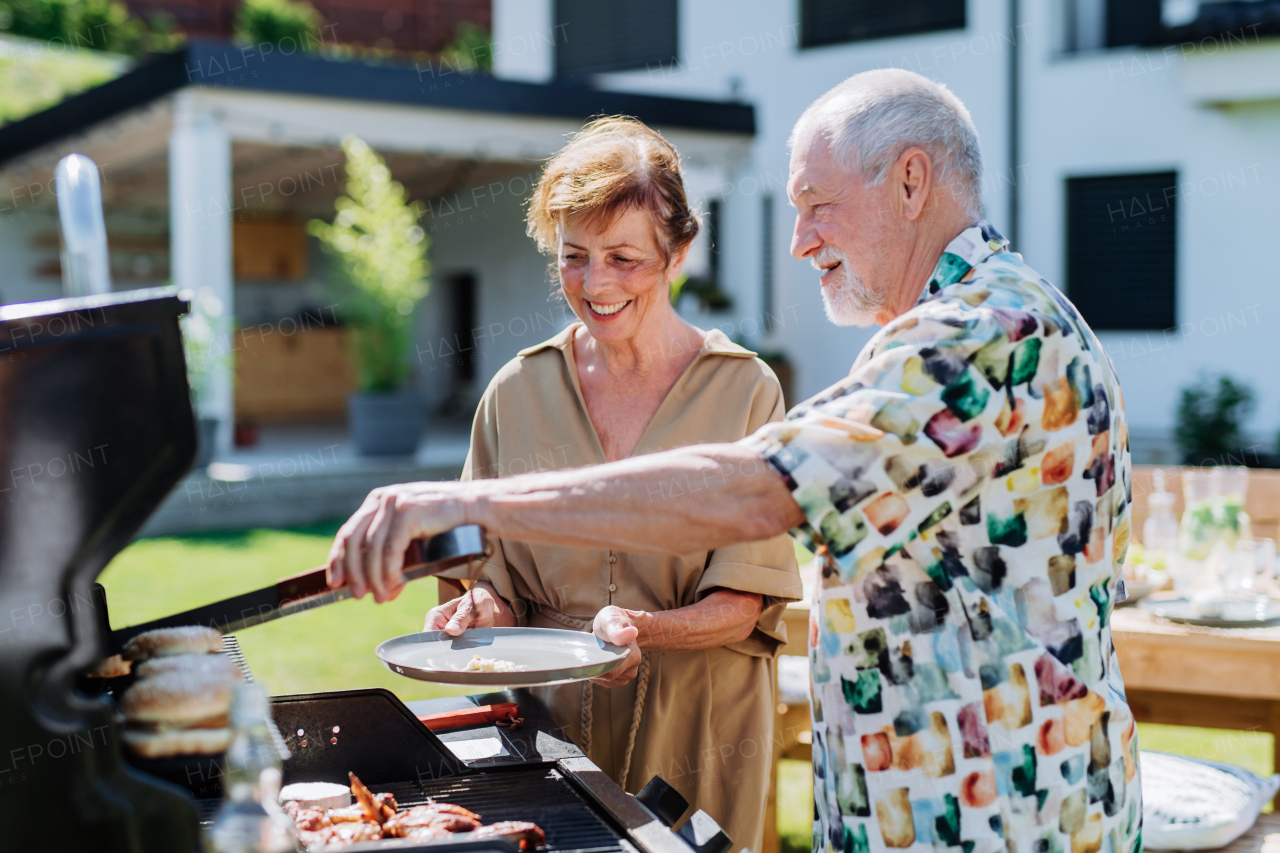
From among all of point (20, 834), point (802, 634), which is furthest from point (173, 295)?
point (802, 634)

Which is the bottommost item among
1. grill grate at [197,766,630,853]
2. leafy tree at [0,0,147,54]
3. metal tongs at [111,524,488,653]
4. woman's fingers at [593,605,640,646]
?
grill grate at [197,766,630,853]

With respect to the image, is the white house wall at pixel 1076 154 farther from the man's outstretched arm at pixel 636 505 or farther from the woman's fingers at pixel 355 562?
the woman's fingers at pixel 355 562

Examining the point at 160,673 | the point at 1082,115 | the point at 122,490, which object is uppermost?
the point at 1082,115

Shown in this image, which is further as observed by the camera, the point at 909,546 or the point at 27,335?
the point at 909,546

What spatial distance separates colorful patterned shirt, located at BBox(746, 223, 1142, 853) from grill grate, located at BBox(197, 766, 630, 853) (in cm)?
34

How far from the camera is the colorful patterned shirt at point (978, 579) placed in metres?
1.28

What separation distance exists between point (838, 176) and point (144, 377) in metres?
0.90

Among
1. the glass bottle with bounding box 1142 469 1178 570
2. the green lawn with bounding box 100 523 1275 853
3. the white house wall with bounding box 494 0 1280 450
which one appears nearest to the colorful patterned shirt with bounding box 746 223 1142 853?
the glass bottle with bounding box 1142 469 1178 570

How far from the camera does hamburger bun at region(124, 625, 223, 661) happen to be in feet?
4.10

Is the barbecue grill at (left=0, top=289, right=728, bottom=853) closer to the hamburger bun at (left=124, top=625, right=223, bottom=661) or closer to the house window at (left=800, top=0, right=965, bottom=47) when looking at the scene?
the hamburger bun at (left=124, top=625, right=223, bottom=661)

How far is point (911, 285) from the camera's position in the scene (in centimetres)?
156

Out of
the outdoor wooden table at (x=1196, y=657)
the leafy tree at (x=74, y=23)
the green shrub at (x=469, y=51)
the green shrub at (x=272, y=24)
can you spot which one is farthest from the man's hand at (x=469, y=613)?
the green shrub at (x=469, y=51)

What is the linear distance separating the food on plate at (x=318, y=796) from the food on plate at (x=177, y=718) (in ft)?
1.69

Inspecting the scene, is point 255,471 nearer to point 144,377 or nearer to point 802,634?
point 802,634
